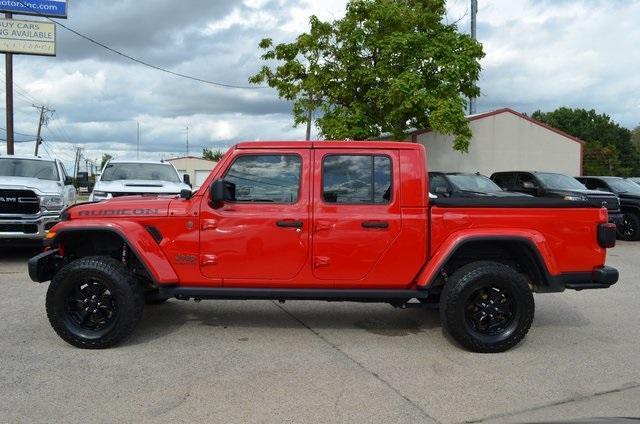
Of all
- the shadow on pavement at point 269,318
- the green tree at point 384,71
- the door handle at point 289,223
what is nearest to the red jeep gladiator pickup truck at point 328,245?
the door handle at point 289,223

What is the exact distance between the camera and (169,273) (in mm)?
5016

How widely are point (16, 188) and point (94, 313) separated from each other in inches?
201

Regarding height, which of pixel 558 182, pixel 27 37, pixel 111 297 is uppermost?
pixel 27 37

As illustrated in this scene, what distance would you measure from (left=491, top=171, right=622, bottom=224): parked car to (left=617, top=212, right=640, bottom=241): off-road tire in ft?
1.32

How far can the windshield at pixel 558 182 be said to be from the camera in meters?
14.3

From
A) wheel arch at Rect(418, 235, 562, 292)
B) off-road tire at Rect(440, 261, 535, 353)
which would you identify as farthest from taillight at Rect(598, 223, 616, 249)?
off-road tire at Rect(440, 261, 535, 353)

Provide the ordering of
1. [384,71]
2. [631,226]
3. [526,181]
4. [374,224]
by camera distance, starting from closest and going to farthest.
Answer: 1. [374,224]
2. [631,226]
3. [526,181]
4. [384,71]

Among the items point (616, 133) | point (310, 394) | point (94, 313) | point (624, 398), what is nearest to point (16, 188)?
point (94, 313)

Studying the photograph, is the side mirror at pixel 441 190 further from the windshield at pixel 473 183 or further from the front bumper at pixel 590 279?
the front bumper at pixel 590 279

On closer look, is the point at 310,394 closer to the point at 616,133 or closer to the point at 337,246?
the point at 337,246

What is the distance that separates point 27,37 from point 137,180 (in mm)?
13799

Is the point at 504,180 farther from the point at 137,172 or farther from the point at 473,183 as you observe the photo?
the point at 137,172

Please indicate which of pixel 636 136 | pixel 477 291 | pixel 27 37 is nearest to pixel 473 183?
pixel 477 291

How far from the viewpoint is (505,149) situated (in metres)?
25.9
